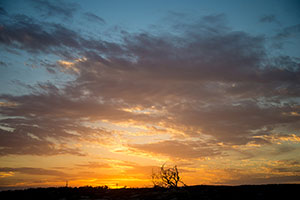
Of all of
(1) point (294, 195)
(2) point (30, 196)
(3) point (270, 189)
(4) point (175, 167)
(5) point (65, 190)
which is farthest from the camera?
(4) point (175, 167)

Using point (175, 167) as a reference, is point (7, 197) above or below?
below

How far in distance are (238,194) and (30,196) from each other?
13.0 meters

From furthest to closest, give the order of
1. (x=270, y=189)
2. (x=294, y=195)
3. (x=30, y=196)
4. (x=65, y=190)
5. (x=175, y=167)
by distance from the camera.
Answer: (x=175, y=167) < (x=65, y=190) < (x=30, y=196) < (x=270, y=189) < (x=294, y=195)

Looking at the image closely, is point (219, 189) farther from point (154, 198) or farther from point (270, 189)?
point (154, 198)

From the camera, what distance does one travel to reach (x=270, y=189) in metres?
14.9

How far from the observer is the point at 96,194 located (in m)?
16.8

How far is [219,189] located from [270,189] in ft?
9.55

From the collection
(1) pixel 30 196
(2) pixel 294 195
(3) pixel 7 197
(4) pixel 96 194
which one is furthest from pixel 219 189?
(3) pixel 7 197

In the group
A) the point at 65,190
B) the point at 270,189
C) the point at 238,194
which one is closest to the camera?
the point at 238,194

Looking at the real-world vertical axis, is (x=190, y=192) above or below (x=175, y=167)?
below

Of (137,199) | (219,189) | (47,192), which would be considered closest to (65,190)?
(47,192)

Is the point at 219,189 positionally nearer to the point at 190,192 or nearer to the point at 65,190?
the point at 190,192

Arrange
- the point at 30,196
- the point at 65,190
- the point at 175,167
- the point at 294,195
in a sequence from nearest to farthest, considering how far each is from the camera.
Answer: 1. the point at 294,195
2. the point at 30,196
3. the point at 65,190
4. the point at 175,167

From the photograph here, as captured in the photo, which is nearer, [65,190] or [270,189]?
[270,189]
